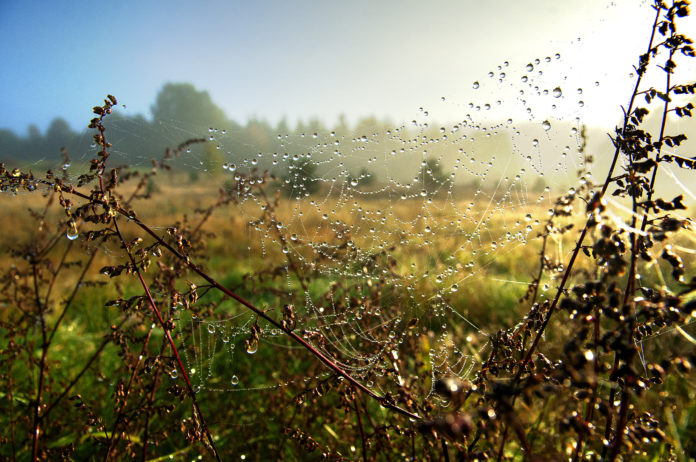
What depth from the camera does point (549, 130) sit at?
2.44 metres

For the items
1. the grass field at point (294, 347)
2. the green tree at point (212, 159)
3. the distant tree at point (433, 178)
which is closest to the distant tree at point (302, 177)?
the grass field at point (294, 347)

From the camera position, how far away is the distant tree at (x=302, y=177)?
303 centimetres

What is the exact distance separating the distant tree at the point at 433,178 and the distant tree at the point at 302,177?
927 mm

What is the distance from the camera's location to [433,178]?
11.1 feet

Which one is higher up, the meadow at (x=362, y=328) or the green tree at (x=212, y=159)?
the green tree at (x=212, y=159)

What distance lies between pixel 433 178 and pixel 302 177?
115 cm

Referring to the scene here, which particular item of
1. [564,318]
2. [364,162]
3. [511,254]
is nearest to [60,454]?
[364,162]

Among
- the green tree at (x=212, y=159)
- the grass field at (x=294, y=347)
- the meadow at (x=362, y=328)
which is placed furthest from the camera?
the green tree at (x=212, y=159)

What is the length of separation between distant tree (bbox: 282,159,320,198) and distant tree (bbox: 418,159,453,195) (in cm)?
93

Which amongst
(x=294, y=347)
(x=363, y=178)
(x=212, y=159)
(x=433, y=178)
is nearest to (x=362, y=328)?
(x=294, y=347)

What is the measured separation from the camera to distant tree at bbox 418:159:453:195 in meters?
3.21

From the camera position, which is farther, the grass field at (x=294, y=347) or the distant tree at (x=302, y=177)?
the distant tree at (x=302, y=177)

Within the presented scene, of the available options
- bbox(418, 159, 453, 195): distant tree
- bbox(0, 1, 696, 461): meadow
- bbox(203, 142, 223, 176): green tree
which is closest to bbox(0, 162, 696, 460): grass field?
bbox(0, 1, 696, 461): meadow

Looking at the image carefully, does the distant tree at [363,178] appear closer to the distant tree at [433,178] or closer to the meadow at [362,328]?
the meadow at [362,328]
